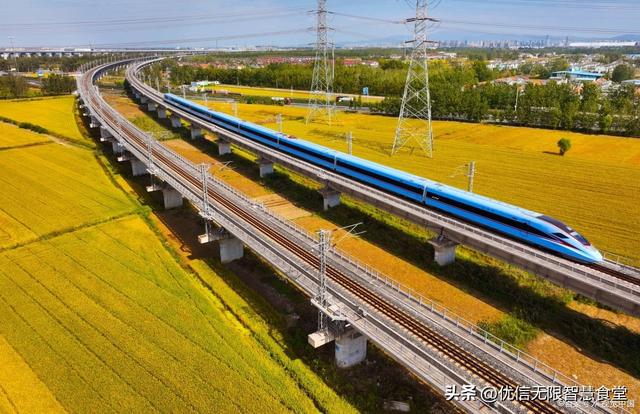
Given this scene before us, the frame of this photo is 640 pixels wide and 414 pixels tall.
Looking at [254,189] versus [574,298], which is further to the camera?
[254,189]

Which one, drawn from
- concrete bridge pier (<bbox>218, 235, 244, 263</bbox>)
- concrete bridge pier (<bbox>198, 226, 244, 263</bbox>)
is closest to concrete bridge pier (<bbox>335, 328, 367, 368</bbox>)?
concrete bridge pier (<bbox>198, 226, 244, 263</bbox>)

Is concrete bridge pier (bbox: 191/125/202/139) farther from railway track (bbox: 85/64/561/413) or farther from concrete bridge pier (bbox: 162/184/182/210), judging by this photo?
railway track (bbox: 85/64/561/413)

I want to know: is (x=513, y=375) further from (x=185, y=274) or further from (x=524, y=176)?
(x=524, y=176)

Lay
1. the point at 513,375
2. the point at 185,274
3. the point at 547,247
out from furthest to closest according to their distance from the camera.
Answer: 1. the point at 185,274
2. the point at 547,247
3. the point at 513,375

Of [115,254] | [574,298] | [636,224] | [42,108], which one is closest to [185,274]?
[115,254]

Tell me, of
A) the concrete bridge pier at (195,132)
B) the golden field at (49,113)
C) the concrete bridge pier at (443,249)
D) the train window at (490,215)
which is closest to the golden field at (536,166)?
the train window at (490,215)

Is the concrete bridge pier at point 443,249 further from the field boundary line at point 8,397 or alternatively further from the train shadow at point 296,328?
the field boundary line at point 8,397
